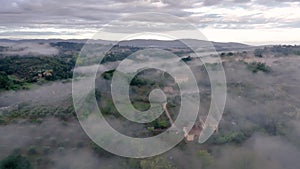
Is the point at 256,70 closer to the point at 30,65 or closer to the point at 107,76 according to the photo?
the point at 107,76

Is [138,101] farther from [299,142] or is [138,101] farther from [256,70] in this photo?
[256,70]

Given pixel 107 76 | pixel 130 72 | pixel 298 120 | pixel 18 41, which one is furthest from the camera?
pixel 18 41

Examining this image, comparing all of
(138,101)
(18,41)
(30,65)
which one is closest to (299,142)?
(138,101)

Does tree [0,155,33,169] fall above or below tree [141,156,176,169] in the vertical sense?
above

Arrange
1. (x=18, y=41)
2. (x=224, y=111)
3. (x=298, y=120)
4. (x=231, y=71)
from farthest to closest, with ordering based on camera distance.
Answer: (x=18, y=41), (x=231, y=71), (x=224, y=111), (x=298, y=120)

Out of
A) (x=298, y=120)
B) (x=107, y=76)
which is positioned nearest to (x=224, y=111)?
(x=298, y=120)

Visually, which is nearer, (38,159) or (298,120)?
(38,159)

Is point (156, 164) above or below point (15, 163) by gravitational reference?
below

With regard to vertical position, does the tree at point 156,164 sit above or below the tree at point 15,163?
below

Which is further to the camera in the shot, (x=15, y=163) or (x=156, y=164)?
(x=156, y=164)

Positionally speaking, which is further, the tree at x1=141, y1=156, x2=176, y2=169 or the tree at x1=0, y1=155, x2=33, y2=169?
the tree at x1=141, y1=156, x2=176, y2=169

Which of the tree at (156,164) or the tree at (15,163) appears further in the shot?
the tree at (156,164)
